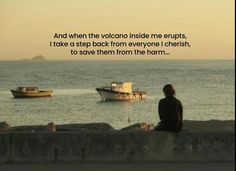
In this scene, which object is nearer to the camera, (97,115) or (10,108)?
(97,115)

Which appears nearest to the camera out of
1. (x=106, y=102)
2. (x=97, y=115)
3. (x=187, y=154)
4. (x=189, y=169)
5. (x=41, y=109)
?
(x=189, y=169)

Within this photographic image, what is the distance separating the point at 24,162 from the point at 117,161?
4.99 feet

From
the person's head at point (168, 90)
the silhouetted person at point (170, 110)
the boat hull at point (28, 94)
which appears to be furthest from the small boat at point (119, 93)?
the person's head at point (168, 90)

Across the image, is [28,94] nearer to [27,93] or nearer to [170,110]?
[27,93]

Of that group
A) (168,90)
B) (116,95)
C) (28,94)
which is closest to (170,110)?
(168,90)

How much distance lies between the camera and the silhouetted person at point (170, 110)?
10.3 metres

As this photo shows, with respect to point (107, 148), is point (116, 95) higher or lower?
higher

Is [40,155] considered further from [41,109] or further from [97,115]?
[41,109]

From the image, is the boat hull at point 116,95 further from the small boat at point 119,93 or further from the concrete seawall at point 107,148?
the concrete seawall at point 107,148

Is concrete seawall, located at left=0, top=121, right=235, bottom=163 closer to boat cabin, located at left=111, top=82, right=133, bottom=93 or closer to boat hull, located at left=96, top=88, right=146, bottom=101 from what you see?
boat hull, located at left=96, top=88, right=146, bottom=101

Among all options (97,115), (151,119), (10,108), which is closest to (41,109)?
(10,108)

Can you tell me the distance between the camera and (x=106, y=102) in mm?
76312

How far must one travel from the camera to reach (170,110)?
407 inches

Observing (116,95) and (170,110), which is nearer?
(170,110)
